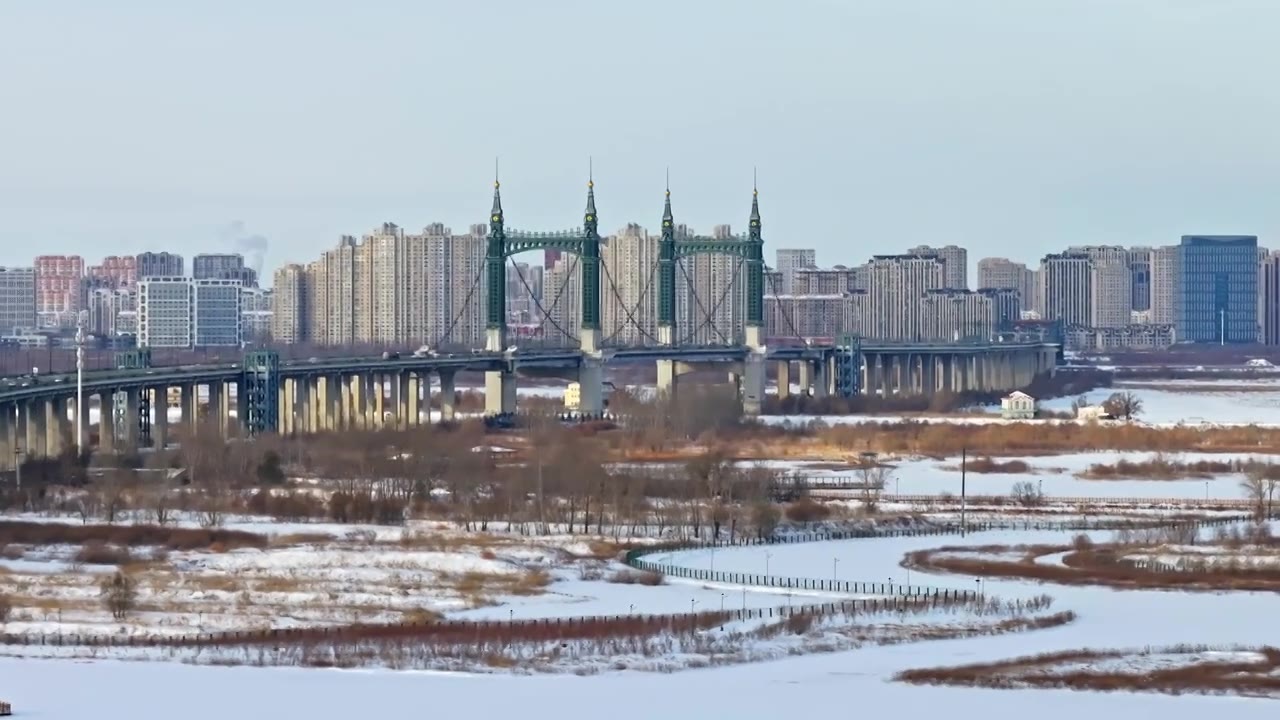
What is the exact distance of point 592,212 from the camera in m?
99.0

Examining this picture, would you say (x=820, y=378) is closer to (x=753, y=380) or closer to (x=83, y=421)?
(x=753, y=380)

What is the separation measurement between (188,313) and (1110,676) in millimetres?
131203

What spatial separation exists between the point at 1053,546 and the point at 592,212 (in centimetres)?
5304

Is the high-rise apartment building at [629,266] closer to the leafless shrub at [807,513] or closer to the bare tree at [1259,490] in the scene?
the bare tree at [1259,490]

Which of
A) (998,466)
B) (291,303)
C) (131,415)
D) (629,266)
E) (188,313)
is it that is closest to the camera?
(131,415)

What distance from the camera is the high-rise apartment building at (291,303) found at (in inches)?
6565

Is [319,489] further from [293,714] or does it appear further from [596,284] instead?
[596,284]

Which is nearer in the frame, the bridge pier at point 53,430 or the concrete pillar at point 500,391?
the bridge pier at point 53,430

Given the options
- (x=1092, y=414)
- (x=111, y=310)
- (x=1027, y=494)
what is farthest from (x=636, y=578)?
(x=111, y=310)

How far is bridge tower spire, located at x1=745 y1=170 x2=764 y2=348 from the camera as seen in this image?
336 ft

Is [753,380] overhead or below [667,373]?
below

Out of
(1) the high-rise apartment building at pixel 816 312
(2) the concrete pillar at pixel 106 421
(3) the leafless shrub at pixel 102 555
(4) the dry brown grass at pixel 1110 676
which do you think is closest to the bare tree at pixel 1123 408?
(2) the concrete pillar at pixel 106 421

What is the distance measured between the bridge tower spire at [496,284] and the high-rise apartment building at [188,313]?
61333mm

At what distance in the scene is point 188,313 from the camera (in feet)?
525
